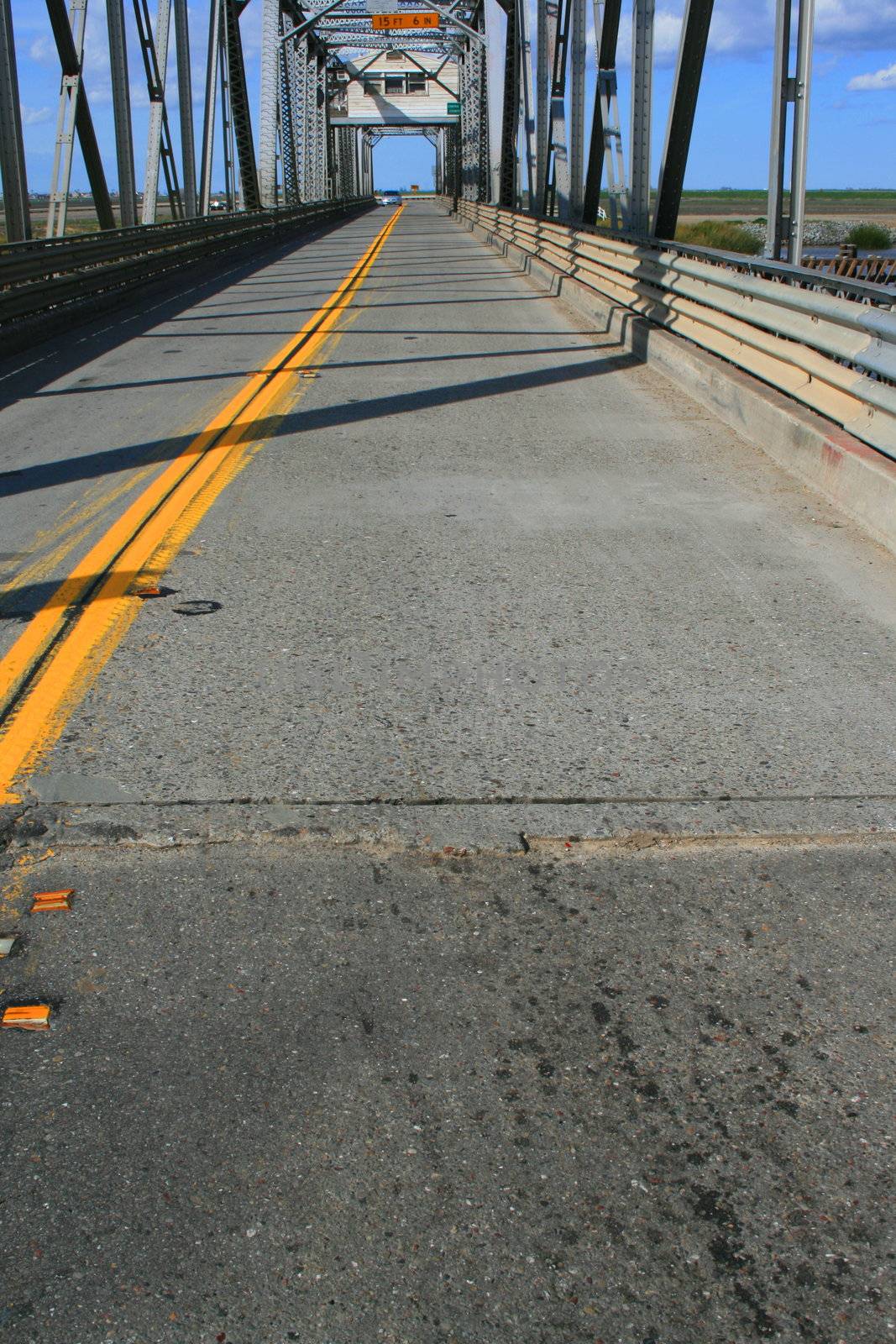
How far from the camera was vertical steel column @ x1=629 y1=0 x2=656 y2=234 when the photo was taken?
1341 cm

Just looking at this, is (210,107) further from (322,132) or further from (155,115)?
(322,132)

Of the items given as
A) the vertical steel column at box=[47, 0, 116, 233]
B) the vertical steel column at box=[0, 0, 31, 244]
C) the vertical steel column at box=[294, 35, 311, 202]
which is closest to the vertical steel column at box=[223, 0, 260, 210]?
the vertical steel column at box=[294, 35, 311, 202]

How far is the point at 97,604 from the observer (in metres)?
5.14

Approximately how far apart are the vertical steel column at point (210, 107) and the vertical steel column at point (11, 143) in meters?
16.2

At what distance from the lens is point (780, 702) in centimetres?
423

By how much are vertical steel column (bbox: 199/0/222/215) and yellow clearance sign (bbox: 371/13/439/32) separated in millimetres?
27442

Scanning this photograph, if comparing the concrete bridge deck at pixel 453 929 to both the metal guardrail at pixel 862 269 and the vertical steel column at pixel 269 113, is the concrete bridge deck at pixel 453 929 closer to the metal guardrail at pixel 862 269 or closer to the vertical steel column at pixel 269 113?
the metal guardrail at pixel 862 269

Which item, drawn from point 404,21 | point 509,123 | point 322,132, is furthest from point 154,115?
point 322,132

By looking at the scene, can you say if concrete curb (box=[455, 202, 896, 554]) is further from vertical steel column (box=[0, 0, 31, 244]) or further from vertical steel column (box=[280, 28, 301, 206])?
vertical steel column (box=[280, 28, 301, 206])

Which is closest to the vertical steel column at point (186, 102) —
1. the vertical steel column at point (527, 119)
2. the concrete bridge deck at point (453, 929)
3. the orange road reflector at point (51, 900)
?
the vertical steel column at point (527, 119)

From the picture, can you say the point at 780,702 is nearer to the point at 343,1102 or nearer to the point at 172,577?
the point at 343,1102

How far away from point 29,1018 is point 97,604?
280 centimetres

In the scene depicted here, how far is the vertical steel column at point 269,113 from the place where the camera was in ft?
143

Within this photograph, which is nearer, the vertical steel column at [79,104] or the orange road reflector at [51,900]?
the orange road reflector at [51,900]
